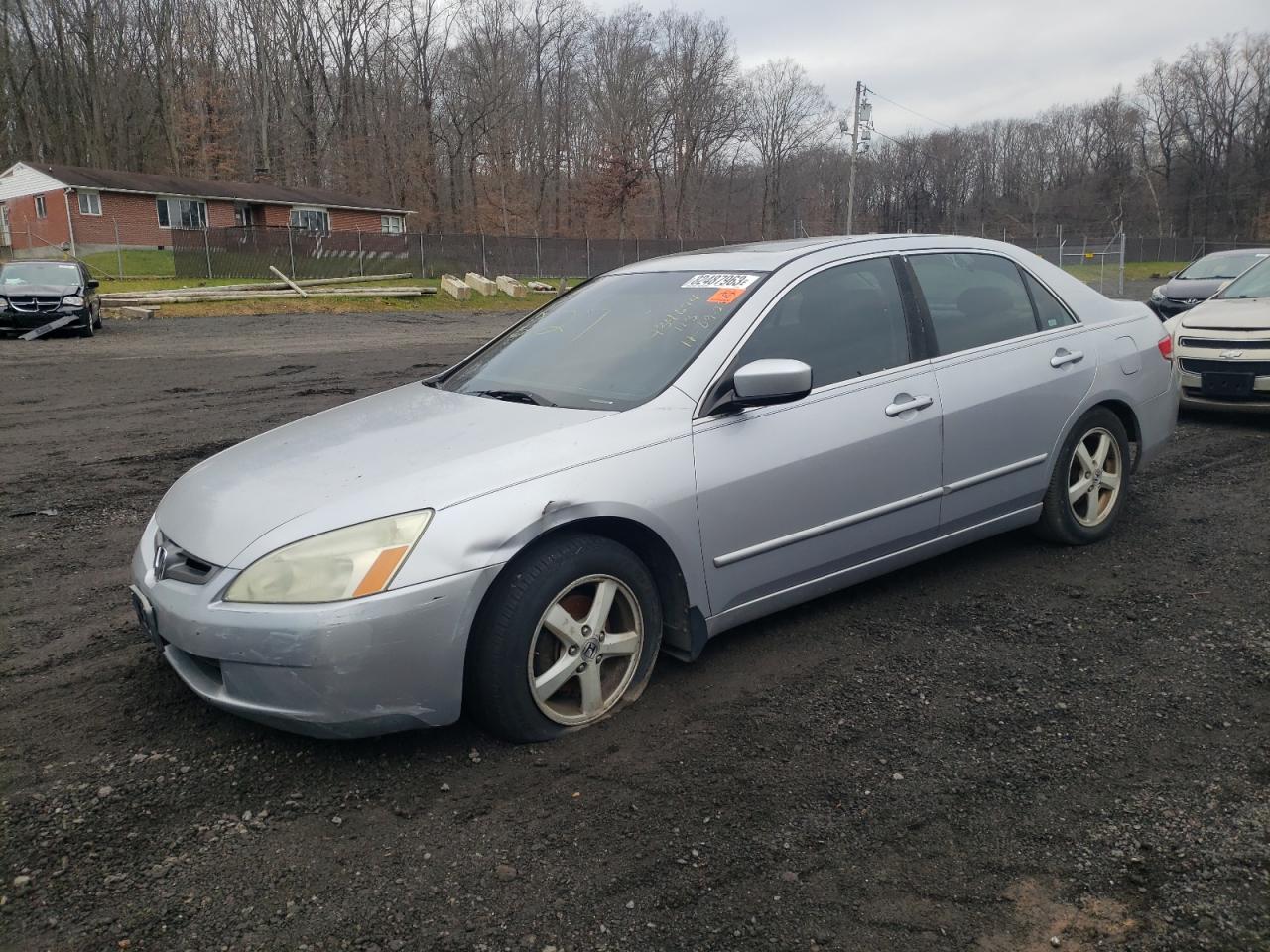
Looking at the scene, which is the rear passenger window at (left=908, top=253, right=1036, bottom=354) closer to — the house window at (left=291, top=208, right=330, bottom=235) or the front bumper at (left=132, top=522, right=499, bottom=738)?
the front bumper at (left=132, top=522, right=499, bottom=738)

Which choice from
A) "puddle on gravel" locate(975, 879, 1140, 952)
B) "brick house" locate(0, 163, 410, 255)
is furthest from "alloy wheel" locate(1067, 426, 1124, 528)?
"brick house" locate(0, 163, 410, 255)

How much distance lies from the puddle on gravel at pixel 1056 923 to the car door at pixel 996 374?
2.10 meters

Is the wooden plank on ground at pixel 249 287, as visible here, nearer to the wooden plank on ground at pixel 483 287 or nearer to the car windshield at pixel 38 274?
the wooden plank on ground at pixel 483 287

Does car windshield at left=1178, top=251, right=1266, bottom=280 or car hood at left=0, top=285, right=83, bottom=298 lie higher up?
car hood at left=0, top=285, right=83, bottom=298

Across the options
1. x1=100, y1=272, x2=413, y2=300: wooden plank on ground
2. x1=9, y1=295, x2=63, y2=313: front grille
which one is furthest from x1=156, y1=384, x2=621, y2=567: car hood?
x1=100, y1=272, x2=413, y2=300: wooden plank on ground

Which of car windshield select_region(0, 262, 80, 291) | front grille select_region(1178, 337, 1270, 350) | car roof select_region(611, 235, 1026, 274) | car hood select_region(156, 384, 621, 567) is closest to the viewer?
car hood select_region(156, 384, 621, 567)

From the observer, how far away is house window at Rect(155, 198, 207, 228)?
45.3 meters

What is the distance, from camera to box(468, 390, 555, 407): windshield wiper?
3.86 metres

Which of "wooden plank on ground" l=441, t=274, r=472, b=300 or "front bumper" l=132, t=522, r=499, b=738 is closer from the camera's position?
"front bumper" l=132, t=522, r=499, b=738

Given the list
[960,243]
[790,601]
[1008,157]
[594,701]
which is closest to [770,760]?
[594,701]

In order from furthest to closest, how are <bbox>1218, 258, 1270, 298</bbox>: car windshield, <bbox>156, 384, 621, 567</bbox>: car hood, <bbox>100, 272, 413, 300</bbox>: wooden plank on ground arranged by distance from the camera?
<bbox>100, 272, 413, 300</bbox>: wooden plank on ground → <bbox>1218, 258, 1270, 298</bbox>: car windshield → <bbox>156, 384, 621, 567</bbox>: car hood

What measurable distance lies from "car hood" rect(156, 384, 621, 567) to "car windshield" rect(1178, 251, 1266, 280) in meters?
15.7

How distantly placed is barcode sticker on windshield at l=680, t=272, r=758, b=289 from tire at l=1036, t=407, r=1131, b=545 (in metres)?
1.96

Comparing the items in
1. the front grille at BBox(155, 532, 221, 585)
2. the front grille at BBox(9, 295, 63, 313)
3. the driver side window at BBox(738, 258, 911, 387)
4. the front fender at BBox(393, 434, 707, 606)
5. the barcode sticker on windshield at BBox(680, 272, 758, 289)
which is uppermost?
the front grille at BBox(9, 295, 63, 313)
